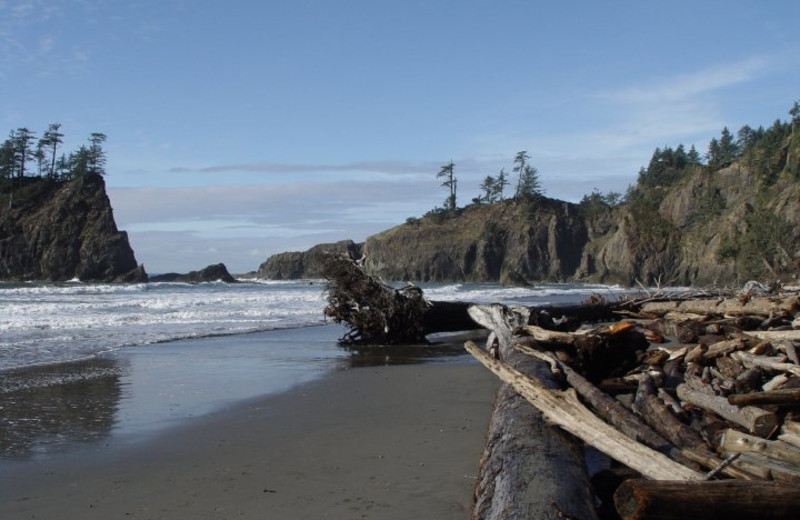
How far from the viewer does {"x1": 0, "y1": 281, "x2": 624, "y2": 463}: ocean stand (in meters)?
7.07

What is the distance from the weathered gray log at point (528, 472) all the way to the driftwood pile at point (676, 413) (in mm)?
21

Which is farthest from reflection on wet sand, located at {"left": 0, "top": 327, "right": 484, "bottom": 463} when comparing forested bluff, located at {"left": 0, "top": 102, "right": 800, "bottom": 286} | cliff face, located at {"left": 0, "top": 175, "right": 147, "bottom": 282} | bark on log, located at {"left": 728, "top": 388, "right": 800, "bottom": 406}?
cliff face, located at {"left": 0, "top": 175, "right": 147, "bottom": 282}

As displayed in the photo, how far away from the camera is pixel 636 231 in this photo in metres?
85.5

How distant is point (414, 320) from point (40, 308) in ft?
52.5

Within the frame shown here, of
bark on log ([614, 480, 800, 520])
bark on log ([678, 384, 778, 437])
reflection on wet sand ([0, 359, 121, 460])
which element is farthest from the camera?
reflection on wet sand ([0, 359, 121, 460])

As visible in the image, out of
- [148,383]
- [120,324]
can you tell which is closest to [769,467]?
[148,383]

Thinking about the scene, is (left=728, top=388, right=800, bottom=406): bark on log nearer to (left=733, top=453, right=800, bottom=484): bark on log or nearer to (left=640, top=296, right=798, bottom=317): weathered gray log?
(left=733, top=453, right=800, bottom=484): bark on log

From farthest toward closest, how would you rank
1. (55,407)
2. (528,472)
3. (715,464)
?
(55,407), (715,464), (528,472)

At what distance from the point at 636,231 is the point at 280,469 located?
86338 millimetres

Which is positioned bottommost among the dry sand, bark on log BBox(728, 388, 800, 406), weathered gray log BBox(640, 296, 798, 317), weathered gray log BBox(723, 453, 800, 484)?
the dry sand

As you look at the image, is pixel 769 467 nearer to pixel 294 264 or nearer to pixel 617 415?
pixel 617 415

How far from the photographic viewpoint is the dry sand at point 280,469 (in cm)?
444

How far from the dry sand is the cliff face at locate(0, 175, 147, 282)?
77.7 metres

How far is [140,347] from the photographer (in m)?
14.3
